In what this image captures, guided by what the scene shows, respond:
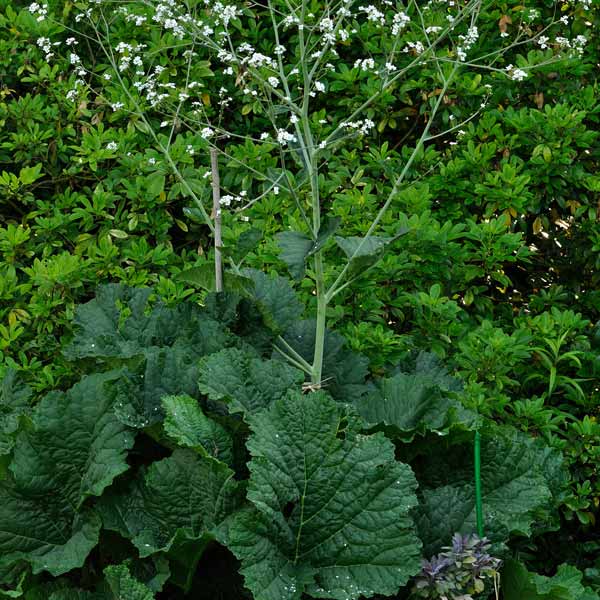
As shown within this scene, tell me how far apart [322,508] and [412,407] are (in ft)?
1.48

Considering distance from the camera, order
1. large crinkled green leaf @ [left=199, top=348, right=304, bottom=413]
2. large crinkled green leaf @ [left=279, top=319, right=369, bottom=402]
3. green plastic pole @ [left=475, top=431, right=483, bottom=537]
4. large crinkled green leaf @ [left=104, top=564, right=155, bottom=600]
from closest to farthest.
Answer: large crinkled green leaf @ [left=104, top=564, right=155, bottom=600] → green plastic pole @ [left=475, top=431, right=483, bottom=537] → large crinkled green leaf @ [left=199, top=348, right=304, bottom=413] → large crinkled green leaf @ [left=279, top=319, right=369, bottom=402]

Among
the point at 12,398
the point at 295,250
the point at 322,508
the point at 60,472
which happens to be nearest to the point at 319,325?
the point at 295,250

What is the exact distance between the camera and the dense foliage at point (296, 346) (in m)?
2.34

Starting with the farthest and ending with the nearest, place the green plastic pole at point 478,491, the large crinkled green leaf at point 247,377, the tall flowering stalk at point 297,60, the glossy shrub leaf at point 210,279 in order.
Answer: the tall flowering stalk at point 297,60, the glossy shrub leaf at point 210,279, the large crinkled green leaf at point 247,377, the green plastic pole at point 478,491

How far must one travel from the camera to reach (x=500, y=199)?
3.61 m

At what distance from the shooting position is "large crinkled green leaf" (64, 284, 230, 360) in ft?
9.15

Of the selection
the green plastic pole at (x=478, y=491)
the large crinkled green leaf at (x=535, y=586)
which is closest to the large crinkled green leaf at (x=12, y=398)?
the green plastic pole at (x=478, y=491)

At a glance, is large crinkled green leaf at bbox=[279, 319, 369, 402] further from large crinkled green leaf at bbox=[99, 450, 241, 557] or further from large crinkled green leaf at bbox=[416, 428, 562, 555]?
Answer: large crinkled green leaf at bbox=[99, 450, 241, 557]

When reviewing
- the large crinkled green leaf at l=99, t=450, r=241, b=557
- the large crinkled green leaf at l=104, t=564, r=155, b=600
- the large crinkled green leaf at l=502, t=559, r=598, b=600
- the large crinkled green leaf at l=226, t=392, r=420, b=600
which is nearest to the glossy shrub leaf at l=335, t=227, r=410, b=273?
the large crinkled green leaf at l=226, t=392, r=420, b=600

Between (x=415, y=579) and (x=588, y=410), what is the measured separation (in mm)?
1283

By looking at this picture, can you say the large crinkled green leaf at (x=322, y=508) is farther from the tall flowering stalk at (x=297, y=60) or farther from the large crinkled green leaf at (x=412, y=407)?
the tall flowering stalk at (x=297, y=60)

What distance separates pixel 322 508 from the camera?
2348 millimetres

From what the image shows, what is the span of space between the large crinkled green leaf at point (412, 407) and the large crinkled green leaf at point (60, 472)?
69 centimetres

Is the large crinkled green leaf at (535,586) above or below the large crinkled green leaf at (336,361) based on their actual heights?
below
